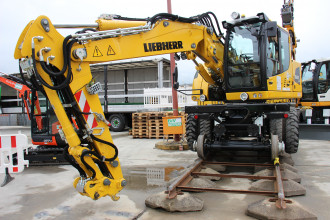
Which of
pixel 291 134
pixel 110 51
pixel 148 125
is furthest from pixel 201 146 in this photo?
pixel 148 125

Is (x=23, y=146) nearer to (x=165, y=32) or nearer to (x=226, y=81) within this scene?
(x=165, y=32)

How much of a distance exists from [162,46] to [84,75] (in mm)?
1408

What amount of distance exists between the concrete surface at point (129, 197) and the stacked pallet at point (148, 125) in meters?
4.94

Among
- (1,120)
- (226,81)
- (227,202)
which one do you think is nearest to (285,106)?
(226,81)

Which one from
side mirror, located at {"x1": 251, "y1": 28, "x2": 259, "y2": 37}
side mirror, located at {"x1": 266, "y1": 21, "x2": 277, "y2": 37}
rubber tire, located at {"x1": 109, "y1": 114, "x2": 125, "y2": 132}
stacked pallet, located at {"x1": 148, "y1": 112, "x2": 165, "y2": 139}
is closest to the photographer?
side mirror, located at {"x1": 266, "y1": 21, "x2": 277, "y2": 37}

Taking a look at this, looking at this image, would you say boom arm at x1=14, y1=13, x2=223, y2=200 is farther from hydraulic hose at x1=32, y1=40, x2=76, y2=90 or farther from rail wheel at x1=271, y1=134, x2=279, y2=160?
rail wheel at x1=271, y1=134, x2=279, y2=160

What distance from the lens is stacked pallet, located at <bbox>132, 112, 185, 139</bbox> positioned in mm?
13156

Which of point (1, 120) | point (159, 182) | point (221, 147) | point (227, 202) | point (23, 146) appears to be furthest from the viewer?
point (1, 120)

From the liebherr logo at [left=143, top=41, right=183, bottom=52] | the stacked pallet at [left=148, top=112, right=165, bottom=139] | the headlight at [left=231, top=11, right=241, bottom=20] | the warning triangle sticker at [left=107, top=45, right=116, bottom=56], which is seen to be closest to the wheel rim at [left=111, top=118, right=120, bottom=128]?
the stacked pallet at [left=148, top=112, right=165, bottom=139]

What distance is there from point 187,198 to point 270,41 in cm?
412

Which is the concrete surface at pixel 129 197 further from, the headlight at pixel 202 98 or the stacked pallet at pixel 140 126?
the stacked pallet at pixel 140 126

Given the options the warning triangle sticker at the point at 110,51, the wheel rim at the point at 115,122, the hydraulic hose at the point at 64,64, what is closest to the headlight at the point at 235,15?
the warning triangle sticker at the point at 110,51

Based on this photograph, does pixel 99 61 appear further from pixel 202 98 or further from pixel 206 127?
pixel 202 98

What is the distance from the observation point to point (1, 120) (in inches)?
1014
